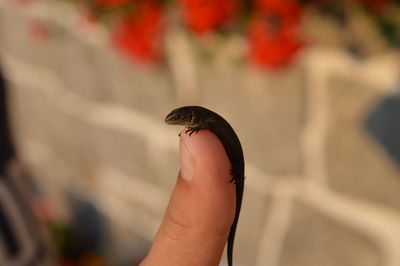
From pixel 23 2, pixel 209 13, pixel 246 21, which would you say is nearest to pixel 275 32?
pixel 246 21

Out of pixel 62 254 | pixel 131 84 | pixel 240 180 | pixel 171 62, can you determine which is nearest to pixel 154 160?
pixel 131 84

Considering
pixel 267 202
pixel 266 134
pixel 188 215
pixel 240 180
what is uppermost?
pixel 266 134

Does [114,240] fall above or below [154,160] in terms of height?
below

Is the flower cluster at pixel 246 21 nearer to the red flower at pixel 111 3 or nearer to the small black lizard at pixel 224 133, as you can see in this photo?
the red flower at pixel 111 3

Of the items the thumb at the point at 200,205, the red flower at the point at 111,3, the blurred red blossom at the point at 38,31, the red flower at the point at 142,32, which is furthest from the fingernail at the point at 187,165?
the blurred red blossom at the point at 38,31

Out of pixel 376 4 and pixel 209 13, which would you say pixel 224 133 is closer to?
pixel 376 4

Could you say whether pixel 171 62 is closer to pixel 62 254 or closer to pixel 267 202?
pixel 267 202

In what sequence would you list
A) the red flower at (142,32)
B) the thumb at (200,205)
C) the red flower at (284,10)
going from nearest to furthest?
the thumb at (200,205) → the red flower at (284,10) → the red flower at (142,32)
